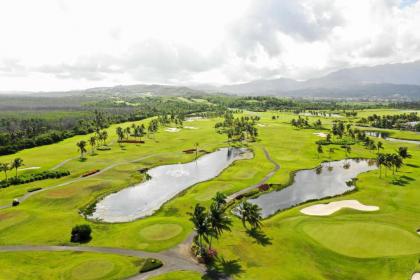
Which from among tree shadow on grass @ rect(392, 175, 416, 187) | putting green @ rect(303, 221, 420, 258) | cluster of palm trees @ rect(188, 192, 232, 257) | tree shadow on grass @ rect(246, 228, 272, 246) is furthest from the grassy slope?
cluster of palm trees @ rect(188, 192, 232, 257)

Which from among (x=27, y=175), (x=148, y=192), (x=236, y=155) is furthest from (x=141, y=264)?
(x=236, y=155)

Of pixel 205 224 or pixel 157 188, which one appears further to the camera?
pixel 157 188

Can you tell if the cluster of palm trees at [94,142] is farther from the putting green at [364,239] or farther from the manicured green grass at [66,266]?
the putting green at [364,239]

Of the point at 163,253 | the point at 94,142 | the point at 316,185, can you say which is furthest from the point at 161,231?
the point at 94,142

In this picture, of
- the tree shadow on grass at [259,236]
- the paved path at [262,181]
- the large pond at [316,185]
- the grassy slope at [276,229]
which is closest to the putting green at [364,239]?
the grassy slope at [276,229]

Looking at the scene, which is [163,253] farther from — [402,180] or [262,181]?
[402,180]

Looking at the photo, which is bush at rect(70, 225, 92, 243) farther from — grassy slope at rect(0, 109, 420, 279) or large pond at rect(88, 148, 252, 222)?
large pond at rect(88, 148, 252, 222)
